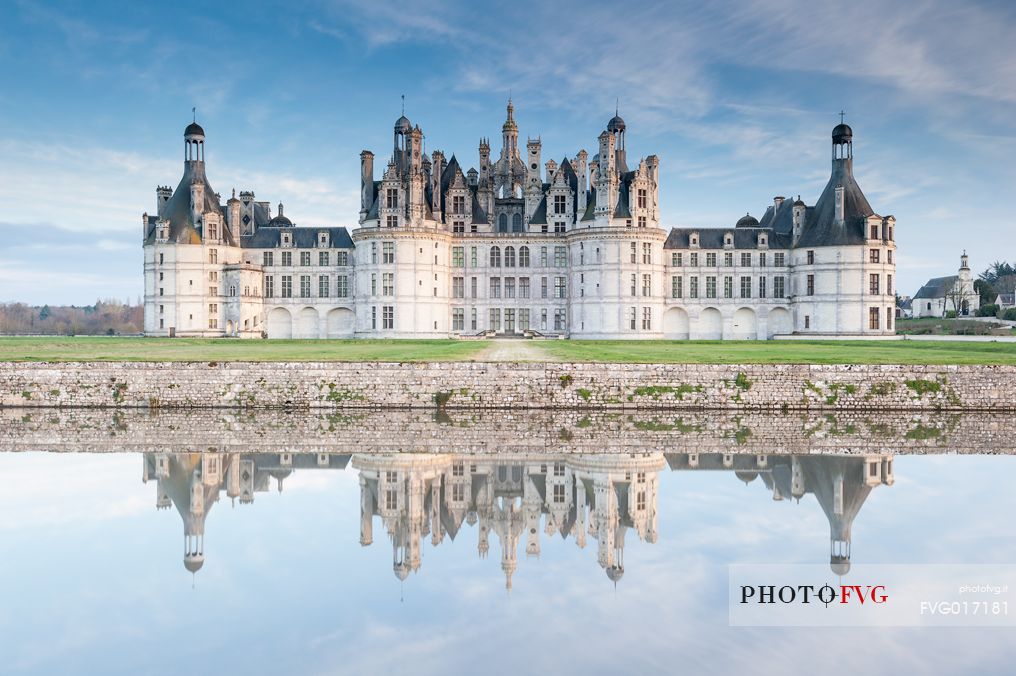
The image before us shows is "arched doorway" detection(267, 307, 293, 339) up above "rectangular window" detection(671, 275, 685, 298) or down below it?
below

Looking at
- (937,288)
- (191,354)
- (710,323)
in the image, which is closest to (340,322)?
(710,323)

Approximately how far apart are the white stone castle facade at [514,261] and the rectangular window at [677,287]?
0.07 meters

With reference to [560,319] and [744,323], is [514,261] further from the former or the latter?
[744,323]

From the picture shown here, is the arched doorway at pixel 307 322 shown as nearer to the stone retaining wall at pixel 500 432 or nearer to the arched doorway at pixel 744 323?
the arched doorway at pixel 744 323

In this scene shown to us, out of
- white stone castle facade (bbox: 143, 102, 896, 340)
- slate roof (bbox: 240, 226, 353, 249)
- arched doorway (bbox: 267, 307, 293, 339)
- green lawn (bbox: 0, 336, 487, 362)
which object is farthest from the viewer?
arched doorway (bbox: 267, 307, 293, 339)

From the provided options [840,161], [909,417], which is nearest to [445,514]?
[909,417]

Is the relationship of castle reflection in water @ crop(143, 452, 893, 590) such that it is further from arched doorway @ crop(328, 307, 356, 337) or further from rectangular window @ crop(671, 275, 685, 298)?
arched doorway @ crop(328, 307, 356, 337)

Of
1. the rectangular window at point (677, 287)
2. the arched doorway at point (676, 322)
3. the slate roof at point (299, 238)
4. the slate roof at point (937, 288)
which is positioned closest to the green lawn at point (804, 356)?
the arched doorway at point (676, 322)

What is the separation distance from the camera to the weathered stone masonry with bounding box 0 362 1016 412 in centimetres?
2870

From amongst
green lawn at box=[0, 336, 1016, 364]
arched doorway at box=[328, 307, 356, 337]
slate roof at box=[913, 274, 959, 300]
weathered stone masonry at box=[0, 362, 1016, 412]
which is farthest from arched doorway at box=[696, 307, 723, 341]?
slate roof at box=[913, 274, 959, 300]

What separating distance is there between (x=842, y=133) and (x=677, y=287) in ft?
52.7

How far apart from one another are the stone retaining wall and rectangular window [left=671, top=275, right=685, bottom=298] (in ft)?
114

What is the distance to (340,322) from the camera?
63.5 m

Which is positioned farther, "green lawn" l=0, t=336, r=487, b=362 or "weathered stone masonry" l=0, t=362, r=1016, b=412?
"green lawn" l=0, t=336, r=487, b=362
